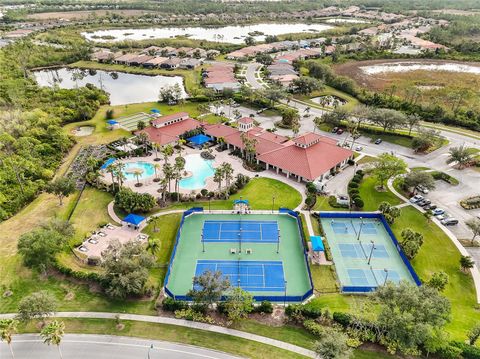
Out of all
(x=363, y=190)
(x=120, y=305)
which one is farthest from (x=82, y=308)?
(x=363, y=190)

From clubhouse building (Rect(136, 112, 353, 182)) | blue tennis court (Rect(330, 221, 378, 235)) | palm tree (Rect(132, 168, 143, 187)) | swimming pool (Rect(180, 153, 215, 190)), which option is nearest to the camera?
blue tennis court (Rect(330, 221, 378, 235))

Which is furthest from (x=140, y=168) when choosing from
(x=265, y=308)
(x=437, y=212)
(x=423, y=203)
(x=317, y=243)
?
(x=437, y=212)

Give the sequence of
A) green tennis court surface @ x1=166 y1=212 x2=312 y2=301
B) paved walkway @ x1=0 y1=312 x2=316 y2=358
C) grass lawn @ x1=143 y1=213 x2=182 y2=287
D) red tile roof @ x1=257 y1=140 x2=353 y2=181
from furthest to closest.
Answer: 1. red tile roof @ x1=257 y1=140 x2=353 y2=181
2. grass lawn @ x1=143 y1=213 x2=182 y2=287
3. green tennis court surface @ x1=166 y1=212 x2=312 y2=301
4. paved walkway @ x1=0 y1=312 x2=316 y2=358

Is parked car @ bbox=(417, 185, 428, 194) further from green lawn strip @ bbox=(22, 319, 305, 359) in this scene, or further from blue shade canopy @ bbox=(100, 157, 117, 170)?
blue shade canopy @ bbox=(100, 157, 117, 170)

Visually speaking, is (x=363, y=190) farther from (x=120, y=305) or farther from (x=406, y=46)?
(x=406, y=46)

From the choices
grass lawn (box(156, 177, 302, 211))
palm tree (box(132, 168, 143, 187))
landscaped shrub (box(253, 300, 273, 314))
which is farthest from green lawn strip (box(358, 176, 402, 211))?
palm tree (box(132, 168, 143, 187))

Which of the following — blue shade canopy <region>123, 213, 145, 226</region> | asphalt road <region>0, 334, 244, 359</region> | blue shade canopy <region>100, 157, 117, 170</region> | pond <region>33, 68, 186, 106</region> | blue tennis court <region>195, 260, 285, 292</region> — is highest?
blue shade canopy <region>123, 213, 145, 226</region>

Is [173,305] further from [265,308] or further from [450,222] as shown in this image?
[450,222]
